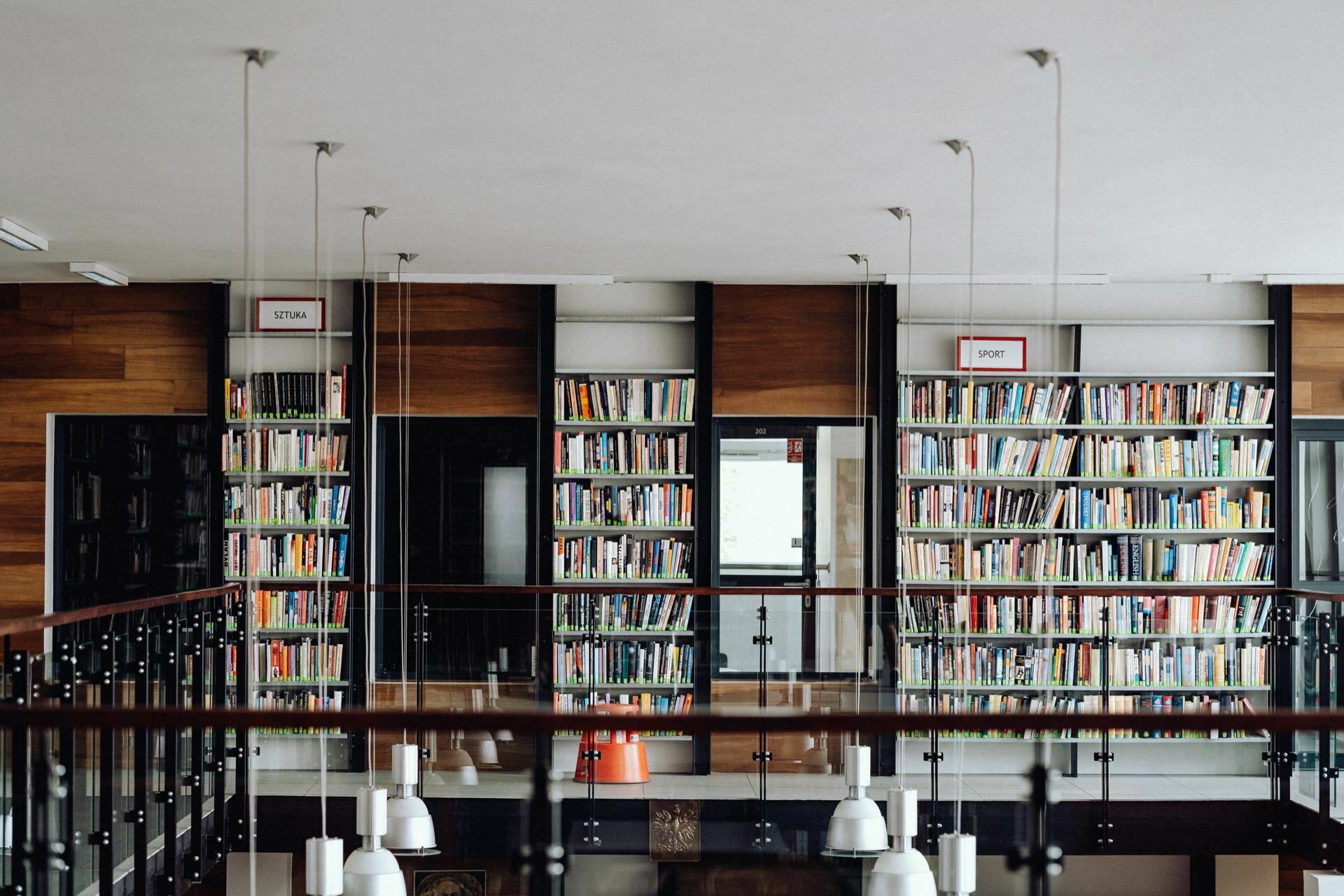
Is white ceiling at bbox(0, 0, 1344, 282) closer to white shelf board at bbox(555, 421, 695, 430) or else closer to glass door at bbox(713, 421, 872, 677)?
white shelf board at bbox(555, 421, 695, 430)

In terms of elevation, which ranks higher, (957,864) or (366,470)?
(366,470)

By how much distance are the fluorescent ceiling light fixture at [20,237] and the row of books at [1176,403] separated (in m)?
5.68

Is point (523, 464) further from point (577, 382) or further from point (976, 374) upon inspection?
point (976, 374)

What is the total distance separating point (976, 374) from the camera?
7418mm


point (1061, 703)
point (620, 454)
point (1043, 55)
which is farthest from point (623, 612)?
point (1043, 55)

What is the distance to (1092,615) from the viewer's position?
6.49 metres

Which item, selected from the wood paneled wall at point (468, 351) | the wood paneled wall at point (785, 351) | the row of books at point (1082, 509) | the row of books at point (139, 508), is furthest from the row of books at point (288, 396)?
the row of books at point (1082, 509)

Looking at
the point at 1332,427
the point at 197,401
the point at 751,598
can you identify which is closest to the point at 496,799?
the point at 751,598

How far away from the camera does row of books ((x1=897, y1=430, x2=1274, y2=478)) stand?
731 cm

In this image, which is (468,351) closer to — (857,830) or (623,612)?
(623,612)

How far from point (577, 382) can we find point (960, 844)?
13.1 feet

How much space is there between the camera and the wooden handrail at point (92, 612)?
156 inches

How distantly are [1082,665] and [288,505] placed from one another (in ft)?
14.9

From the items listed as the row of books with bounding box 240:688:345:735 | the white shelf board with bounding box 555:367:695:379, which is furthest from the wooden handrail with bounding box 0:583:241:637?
the white shelf board with bounding box 555:367:695:379
